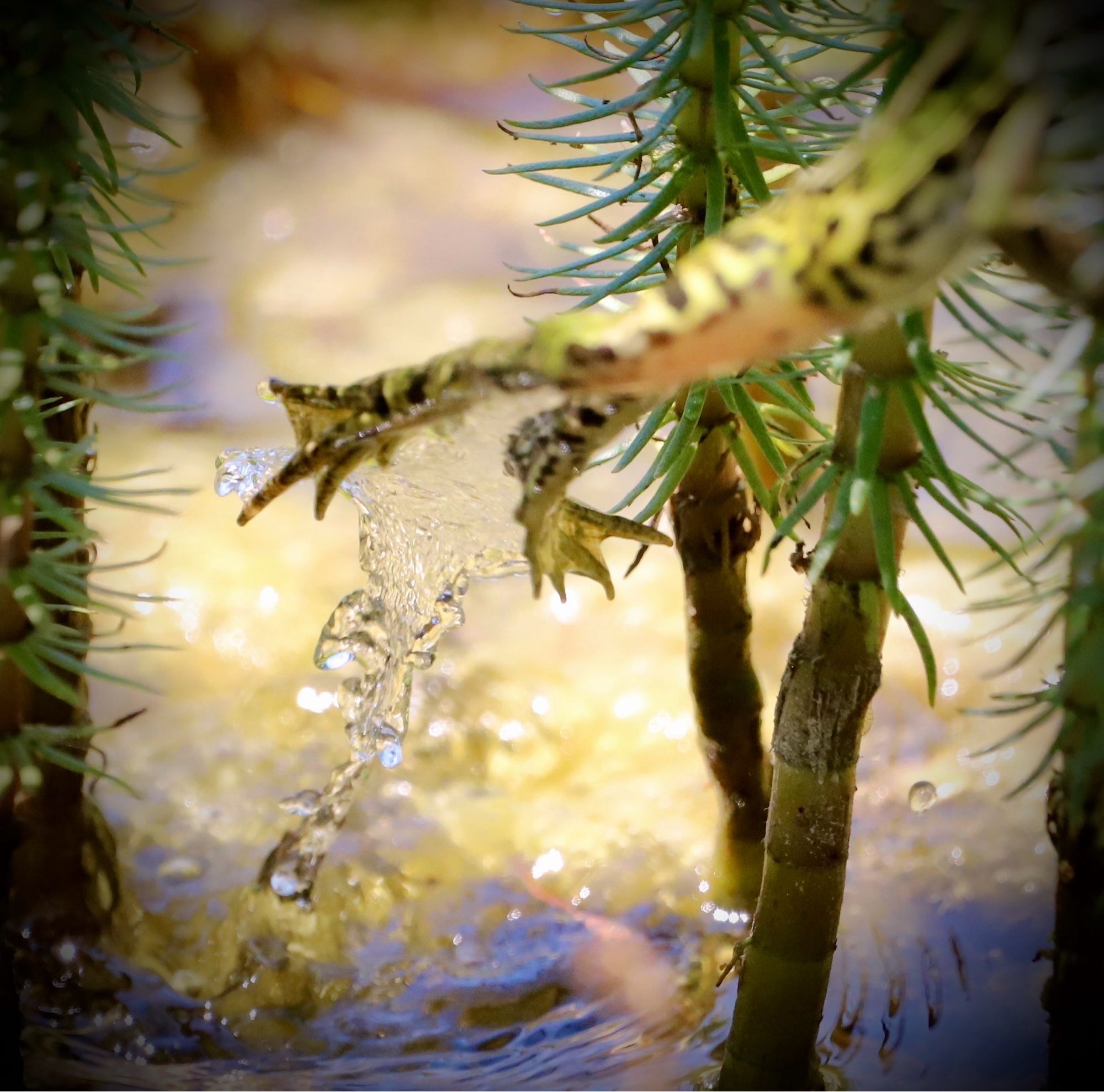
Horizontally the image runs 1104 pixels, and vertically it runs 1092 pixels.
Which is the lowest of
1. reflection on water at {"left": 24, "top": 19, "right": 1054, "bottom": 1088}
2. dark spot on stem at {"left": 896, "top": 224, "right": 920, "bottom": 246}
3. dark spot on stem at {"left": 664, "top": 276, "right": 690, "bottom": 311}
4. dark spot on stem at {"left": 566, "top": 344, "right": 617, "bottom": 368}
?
reflection on water at {"left": 24, "top": 19, "right": 1054, "bottom": 1088}

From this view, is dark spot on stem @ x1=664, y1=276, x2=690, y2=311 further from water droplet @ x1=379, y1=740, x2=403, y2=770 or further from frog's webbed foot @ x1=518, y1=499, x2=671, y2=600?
water droplet @ x1=379, y1=740, x2=403, y2=770

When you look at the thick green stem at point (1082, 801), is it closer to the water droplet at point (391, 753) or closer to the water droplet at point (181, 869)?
the water droplet at point (391, 753)

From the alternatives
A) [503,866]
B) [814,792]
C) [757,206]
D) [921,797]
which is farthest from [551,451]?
[921,797]

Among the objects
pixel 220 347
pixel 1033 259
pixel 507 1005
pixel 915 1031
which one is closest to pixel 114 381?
pixel 220 347

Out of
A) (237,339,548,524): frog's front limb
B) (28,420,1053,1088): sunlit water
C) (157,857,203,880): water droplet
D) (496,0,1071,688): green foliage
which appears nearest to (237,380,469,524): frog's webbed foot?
(237,339,548,524): frog's front limb

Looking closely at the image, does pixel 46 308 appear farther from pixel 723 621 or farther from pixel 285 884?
pixel 285 884

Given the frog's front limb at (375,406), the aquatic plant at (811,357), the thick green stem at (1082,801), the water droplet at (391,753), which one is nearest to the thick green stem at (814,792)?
the aquatic plant at (811,357)
